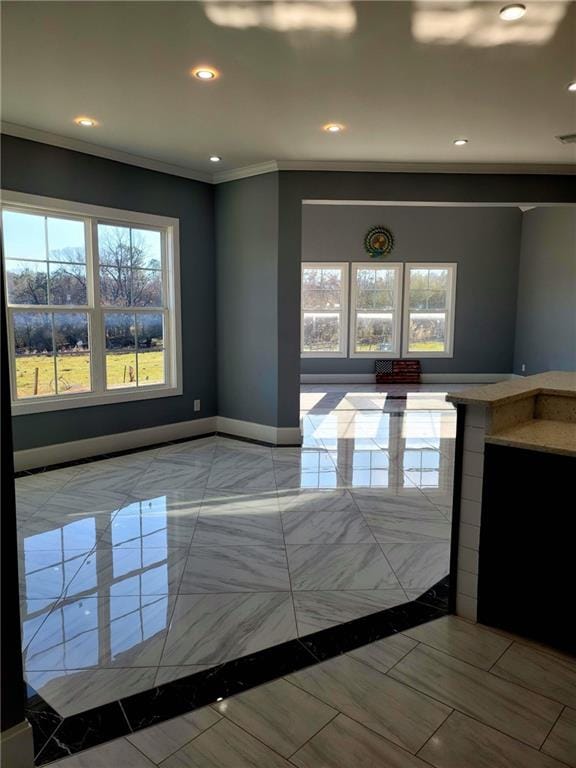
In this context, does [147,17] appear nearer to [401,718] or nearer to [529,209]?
[401,718]

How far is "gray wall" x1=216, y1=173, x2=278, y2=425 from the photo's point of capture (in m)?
5.21

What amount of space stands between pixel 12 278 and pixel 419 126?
11.5ft

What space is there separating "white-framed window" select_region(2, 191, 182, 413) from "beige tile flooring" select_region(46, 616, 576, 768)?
344 cm

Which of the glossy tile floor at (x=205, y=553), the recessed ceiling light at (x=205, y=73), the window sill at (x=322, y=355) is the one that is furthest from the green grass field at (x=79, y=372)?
the window sill at (x=322, y=355)

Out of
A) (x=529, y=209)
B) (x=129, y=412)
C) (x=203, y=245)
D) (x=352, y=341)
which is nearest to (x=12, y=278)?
(x=129, y=412)

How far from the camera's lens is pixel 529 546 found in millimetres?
2092

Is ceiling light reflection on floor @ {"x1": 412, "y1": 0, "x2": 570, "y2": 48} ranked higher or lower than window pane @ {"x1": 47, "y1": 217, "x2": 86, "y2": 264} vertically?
higher

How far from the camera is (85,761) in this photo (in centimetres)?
155

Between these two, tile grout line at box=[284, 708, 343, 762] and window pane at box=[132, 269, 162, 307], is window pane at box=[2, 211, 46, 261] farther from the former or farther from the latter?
tile grout line at box=[284, 708, 343, 762]

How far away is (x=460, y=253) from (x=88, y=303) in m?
7.86

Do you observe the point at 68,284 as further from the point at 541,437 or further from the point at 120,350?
the point at 541,437

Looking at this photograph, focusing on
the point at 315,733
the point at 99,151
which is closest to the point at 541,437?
the point at 315,733

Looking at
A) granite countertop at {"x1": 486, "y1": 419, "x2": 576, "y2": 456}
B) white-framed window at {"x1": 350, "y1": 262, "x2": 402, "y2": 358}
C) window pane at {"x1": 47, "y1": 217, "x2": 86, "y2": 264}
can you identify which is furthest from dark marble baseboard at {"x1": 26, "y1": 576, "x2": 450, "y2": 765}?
white-framed window at {"x1": 350, "y1": 262, "x2": 402, "y2": 358}

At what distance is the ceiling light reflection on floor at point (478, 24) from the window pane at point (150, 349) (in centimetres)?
355
